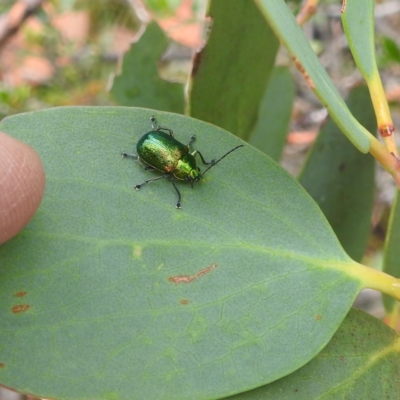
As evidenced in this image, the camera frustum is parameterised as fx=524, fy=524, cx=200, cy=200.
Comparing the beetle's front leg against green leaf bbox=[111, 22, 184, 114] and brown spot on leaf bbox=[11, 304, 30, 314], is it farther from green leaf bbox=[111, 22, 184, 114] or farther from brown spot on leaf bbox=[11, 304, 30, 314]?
green leaf bbox=[111, 22, 184, 114]

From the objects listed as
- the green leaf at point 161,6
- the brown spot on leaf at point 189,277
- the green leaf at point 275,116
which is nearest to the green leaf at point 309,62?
the brown spot on leaf at point 189,277

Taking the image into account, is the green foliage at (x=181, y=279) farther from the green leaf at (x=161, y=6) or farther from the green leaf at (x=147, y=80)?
the green leaf at (x=161, y=6)

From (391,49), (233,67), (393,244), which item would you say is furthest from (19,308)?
(391,49)

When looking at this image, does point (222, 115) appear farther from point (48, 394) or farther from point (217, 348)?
point (48, 394)

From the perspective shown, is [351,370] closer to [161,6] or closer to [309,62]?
[309,62]

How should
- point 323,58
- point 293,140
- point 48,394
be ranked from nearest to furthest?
1. point 48,394
2. point 293,140
3. point 323,58

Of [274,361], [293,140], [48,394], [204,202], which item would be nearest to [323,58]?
[293,140]
